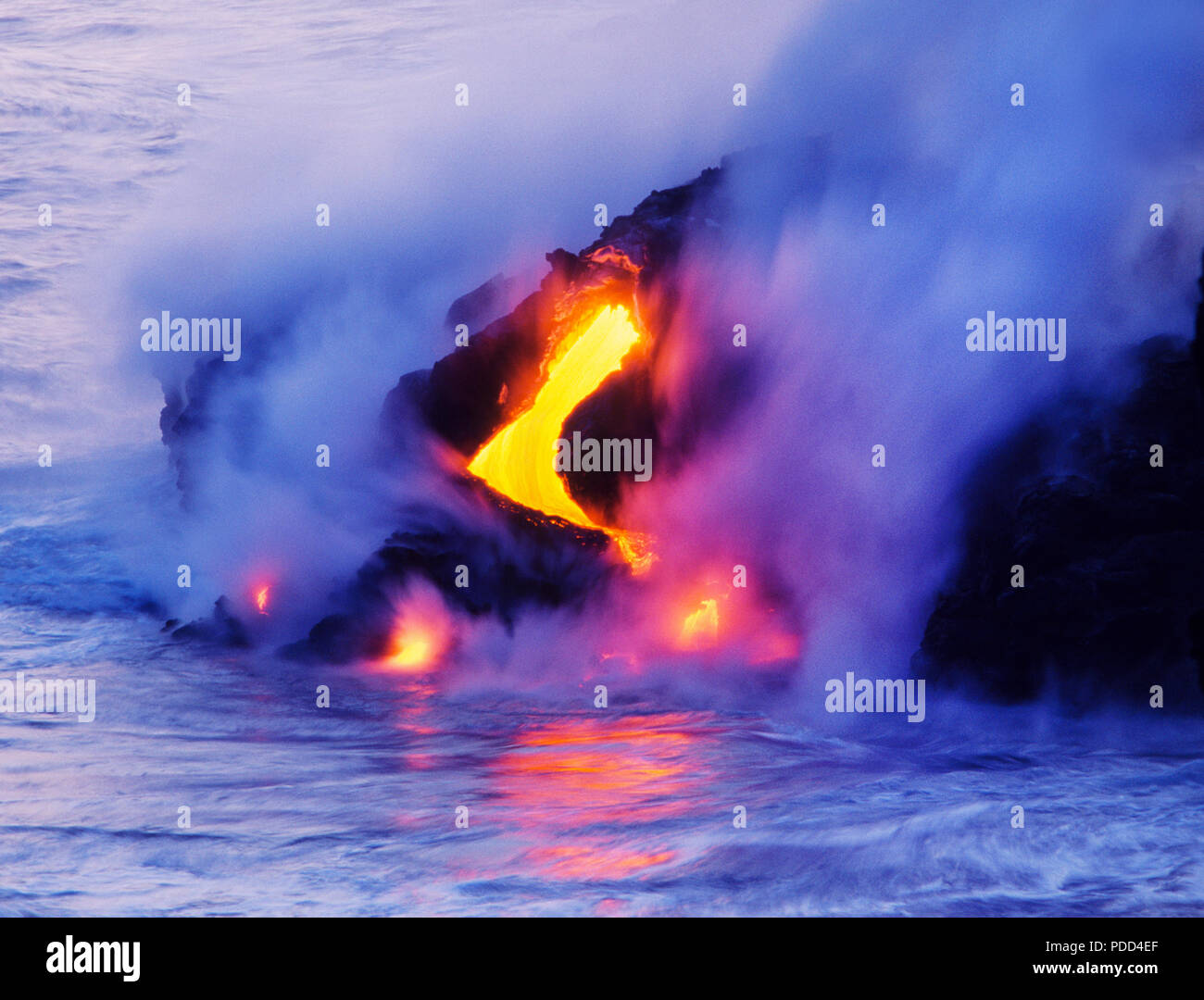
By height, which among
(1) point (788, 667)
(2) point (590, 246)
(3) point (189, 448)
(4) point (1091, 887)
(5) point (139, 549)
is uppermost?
(2) point (590, 246)

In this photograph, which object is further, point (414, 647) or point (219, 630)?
point (219, 630)

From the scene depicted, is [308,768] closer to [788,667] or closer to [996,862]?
[788,667]

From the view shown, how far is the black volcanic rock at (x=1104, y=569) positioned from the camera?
1199 centimetres

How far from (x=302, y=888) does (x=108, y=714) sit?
18.9ft

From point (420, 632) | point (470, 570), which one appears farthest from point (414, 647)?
point (470, 570)

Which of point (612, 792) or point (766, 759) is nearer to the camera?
point (612, 792)

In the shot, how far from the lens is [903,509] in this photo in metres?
13.9

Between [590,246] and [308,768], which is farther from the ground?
[590,246]

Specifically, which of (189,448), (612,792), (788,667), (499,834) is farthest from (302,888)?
(189,448)

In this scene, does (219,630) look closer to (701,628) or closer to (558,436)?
(558,436)

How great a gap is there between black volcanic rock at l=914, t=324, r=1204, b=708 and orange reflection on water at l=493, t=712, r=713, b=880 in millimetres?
2655

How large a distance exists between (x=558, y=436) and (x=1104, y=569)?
5499mm

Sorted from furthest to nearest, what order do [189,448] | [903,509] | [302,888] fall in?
1. [189,448]
2. [903,509]
3. [302,888]

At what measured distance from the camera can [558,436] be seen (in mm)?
14531
